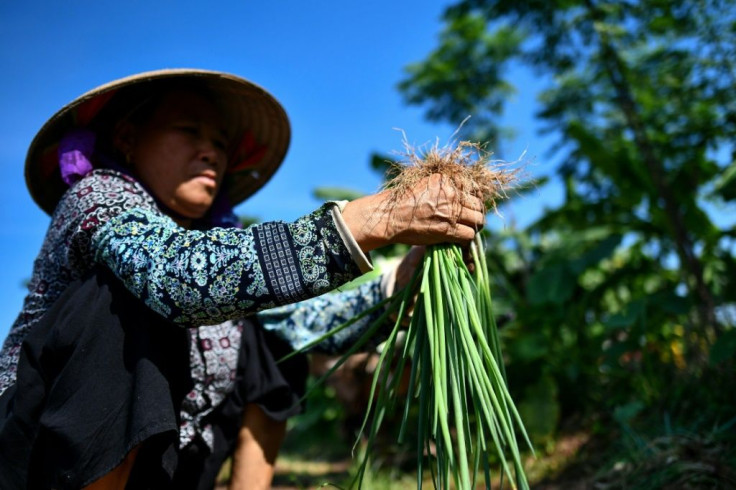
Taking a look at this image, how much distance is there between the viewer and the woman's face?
1.54 m

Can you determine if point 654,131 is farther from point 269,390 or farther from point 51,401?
point 51,401

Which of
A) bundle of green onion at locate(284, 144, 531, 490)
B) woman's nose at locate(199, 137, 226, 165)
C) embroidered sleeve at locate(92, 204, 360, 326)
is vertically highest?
woman's nose at locate(199, 137, 226, 165)

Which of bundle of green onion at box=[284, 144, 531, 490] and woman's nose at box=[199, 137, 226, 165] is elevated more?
woman's nose at box=[199, 137, 226, 165]

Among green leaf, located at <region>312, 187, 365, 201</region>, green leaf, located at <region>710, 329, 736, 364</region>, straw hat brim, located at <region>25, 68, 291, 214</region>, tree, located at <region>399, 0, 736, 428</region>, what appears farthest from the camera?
green leaf, located at <region>312, 187, 365, 201</region>

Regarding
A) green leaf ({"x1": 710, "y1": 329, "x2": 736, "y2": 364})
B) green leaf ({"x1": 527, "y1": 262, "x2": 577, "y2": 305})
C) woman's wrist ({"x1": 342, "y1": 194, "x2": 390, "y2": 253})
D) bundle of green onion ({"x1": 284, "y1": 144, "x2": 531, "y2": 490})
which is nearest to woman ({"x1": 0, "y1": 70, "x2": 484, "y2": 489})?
woman's wrist ({"x1": 342, "y1": 194, "x2": 390, "y2": 253})

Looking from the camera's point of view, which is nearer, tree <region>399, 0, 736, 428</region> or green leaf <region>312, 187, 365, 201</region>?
tree <region>399, 0, 736, 428</region>

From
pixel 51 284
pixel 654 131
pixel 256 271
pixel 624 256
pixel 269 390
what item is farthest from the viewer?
pixel 624 256

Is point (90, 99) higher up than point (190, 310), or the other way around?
point (90, 99)

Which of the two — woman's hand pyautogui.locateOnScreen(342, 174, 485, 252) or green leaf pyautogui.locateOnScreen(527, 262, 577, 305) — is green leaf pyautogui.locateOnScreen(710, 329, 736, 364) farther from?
woman's hand pyautogui.locateOnScreen(342, 174, 485, 252)

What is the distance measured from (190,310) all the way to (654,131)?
187 inches

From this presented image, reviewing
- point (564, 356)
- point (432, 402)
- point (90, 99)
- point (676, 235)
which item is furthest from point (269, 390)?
point (676, 235)

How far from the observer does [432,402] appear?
1.24 meters

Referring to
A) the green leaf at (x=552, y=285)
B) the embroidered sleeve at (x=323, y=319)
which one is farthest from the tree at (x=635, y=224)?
the embroidered sleeve at (x=323, y=319)

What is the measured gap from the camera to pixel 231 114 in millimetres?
1953
